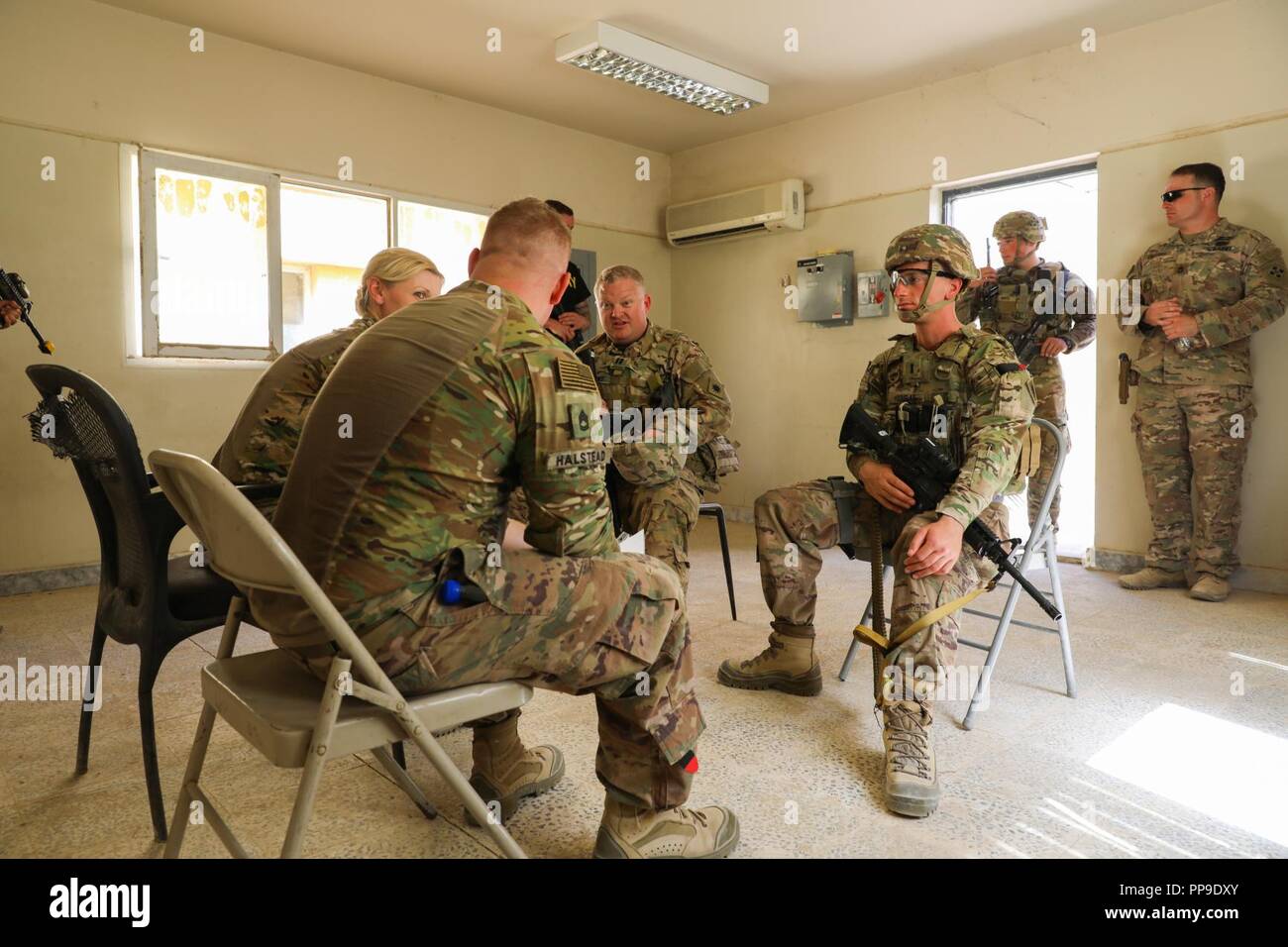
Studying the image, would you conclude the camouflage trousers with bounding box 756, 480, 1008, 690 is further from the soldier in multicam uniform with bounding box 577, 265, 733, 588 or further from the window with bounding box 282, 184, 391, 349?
the window with bounding box 282, 184, 391, 349

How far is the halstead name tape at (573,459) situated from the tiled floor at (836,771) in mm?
857

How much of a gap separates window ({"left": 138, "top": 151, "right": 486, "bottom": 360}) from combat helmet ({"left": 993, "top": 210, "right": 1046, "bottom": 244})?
11.3 ft

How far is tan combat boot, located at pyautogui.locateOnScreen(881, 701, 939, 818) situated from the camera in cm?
185

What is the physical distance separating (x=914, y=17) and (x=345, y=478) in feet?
14.1

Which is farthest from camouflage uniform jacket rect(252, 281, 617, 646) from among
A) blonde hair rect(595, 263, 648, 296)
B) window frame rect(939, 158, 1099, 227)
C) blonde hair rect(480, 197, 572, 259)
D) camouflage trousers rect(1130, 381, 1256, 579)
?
window frame rect(939, 158, 1099, 227)

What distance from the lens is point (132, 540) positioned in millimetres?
1774

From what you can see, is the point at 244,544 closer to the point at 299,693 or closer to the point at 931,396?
the point at 299,693

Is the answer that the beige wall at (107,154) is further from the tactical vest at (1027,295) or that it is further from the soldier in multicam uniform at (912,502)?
the tactical vest at (1027,295)

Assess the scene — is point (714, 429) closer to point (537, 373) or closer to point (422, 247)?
point (537, 373)

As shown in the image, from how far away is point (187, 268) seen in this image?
4.47m

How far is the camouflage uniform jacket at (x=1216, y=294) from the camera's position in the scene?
3.79 metres

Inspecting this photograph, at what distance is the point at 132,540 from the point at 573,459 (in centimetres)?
110

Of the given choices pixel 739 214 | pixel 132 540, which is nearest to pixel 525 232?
pixel 132 540
